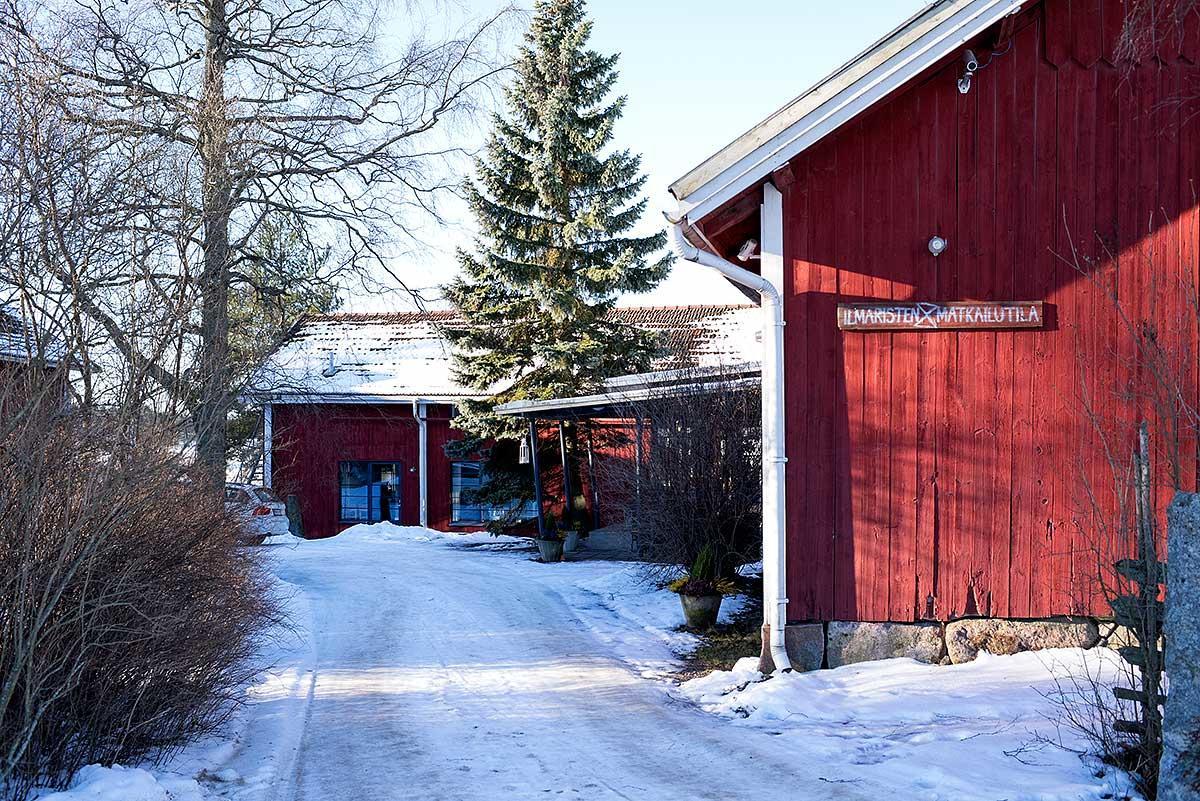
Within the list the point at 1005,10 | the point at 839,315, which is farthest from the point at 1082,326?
the point at 1005,10

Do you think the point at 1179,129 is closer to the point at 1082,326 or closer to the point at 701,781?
the point at 1082,326

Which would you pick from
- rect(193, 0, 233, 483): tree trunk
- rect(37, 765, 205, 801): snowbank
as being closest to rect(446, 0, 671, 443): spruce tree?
rect(193, 0, 233, 483): tree trunk

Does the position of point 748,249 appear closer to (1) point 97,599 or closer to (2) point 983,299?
(2) point 983,299

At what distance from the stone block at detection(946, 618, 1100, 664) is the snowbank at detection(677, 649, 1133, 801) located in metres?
0.10

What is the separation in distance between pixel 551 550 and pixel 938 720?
1141 cm

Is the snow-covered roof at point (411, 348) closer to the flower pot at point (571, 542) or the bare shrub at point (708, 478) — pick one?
the flower pot at point (571, 542)

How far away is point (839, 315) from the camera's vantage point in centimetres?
869

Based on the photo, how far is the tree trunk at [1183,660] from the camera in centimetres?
463

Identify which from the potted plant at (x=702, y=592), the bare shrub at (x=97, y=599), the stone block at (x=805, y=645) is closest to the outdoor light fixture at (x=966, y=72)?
the stone block at (x=805, y=645)

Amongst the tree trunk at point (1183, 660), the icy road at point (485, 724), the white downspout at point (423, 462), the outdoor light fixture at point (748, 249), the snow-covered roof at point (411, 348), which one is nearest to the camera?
the tree trunk at point (1183, 660)

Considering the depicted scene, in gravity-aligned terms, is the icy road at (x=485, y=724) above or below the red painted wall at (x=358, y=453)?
below

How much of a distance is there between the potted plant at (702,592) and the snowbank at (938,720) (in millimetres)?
2028

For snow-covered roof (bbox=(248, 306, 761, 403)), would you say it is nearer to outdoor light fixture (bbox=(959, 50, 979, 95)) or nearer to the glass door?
the glass door

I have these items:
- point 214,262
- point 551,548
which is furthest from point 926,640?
→ point 551,548
